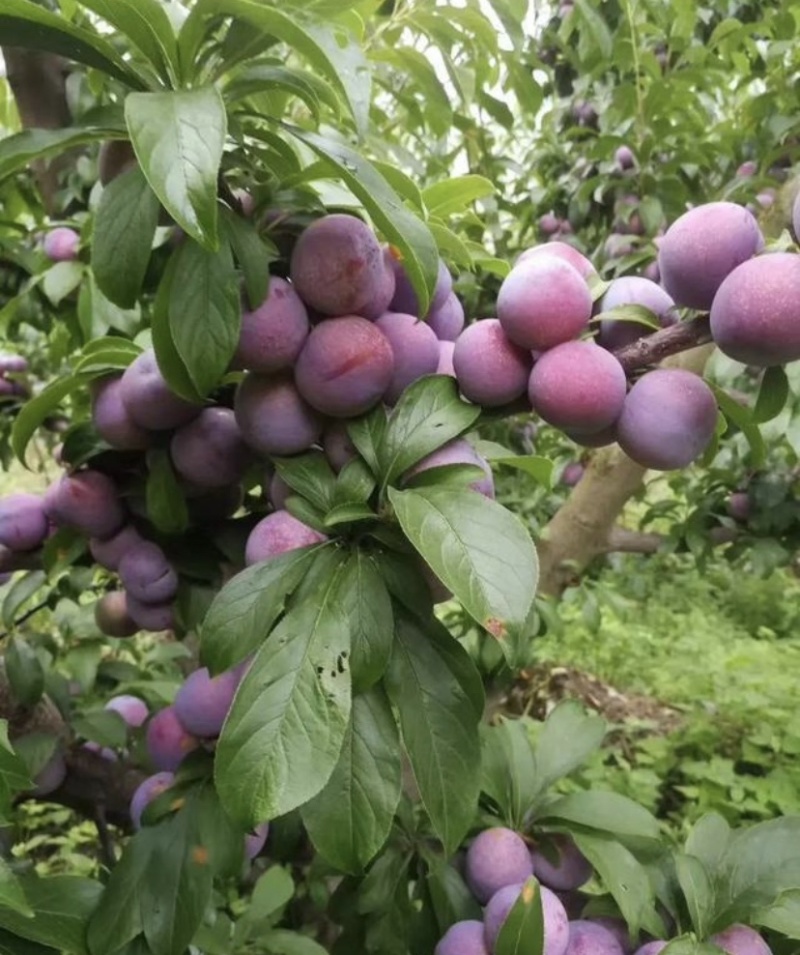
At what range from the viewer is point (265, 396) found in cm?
54

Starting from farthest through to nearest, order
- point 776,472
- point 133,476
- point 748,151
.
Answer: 1. point 748,151
2. point 776,472
3. point 133,476

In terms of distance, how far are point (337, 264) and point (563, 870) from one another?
556 mm

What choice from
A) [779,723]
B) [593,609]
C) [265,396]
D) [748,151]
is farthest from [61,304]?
[779,723]

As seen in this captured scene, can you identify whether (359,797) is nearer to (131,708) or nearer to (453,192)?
(453,192)

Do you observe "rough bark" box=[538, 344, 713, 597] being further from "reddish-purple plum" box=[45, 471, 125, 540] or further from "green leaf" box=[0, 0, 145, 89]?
"green leaf" box=[0, 0, 145, 89]

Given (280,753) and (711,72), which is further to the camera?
(711,72)

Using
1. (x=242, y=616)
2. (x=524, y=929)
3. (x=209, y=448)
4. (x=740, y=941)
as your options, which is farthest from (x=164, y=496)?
(x=740, y=941)

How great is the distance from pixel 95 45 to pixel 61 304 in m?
0.75

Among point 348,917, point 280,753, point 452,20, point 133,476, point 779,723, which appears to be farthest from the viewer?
point 779,723

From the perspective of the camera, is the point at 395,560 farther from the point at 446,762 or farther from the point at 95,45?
the point at 95,45

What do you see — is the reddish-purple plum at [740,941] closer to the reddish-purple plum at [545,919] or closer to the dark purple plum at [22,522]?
the reddish-purple plum at [545,919]

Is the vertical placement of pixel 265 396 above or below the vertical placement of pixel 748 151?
above

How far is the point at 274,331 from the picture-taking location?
517mm

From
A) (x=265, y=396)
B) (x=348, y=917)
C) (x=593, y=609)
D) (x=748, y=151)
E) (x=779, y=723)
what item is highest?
(x=265, y=396)
